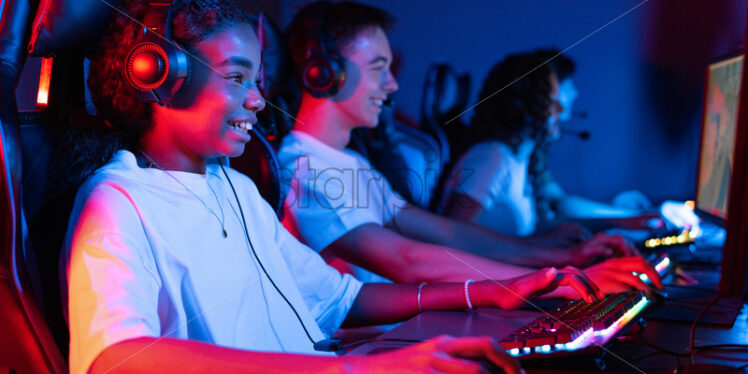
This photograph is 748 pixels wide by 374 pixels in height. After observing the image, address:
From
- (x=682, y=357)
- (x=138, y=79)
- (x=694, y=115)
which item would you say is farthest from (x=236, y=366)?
(x=694, y=115)

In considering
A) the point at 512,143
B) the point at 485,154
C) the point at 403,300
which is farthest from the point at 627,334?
the point at 512,143

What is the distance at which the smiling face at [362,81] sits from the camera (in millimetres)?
1675

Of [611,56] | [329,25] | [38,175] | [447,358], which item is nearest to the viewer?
[447,358]

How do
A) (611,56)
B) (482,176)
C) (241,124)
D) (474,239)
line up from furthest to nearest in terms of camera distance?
1. (611,56)
2. (482,176)
3. (474,239)
4. (241,124)

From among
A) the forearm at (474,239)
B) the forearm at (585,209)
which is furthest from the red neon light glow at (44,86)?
the forearm at (585,209)

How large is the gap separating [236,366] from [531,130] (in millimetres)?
2009

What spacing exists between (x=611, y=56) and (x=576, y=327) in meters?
2.56

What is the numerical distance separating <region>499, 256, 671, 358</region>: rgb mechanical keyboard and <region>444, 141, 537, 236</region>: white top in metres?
1.20

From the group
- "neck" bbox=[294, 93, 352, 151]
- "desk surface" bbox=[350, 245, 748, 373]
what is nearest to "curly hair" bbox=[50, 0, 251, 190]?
"desk surface" bbox=[350, 245, 748, 373]

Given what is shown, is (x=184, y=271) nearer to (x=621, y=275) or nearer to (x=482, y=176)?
(x=621, y=275)

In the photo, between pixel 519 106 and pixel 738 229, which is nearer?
pixel 738 229

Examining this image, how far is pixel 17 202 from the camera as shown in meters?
0.72

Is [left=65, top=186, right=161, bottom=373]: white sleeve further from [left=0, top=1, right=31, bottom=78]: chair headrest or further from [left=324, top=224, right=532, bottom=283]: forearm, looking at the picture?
[left=324, top=224, right=532, bottom=283]: forearm

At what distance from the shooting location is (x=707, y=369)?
74cm
